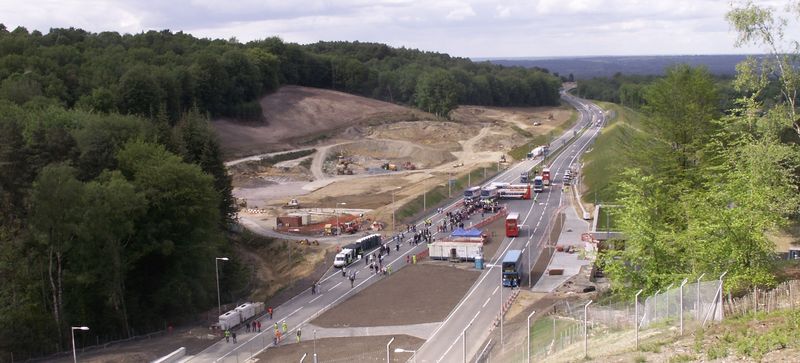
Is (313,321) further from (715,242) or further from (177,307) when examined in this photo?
(715,242)

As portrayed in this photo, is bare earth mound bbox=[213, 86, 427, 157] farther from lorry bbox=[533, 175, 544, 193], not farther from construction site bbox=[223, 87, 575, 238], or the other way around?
lorry bbox=[533, 175, 544, 193]

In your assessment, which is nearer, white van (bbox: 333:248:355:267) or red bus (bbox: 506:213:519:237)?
white van (bbox: 333:248:355:267)

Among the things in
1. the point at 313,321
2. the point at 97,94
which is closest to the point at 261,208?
the point at 97,94

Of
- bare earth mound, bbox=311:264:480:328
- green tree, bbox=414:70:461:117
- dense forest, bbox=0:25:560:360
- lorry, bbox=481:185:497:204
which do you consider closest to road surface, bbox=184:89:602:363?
bare earth mound, bbox=311:264:480:328

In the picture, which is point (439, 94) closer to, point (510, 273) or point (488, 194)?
point (488, 194)

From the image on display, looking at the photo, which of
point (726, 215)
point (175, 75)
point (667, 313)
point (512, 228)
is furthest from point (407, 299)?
point (175, 75)

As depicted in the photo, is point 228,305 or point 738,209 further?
point 228,305

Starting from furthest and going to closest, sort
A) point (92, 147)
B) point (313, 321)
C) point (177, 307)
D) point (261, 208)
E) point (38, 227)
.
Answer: point (261, 208), point (92, 147), point (177, 307), point (313, 321), point (38, 227)

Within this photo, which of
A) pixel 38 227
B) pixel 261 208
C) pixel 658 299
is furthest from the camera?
pixel 261 208

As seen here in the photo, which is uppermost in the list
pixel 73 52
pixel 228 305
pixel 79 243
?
pixel 73 52
